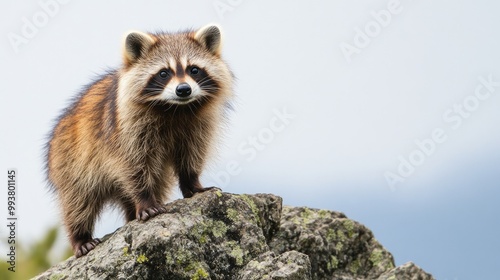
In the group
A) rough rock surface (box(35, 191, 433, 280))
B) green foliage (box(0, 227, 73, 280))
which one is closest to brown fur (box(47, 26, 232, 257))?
rough rock surface (box(35, 191, 433, 280))

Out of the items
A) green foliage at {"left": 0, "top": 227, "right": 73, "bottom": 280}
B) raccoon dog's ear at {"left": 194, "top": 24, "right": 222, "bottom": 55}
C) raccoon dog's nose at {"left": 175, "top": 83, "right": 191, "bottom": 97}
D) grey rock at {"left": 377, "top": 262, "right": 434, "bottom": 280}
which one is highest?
raccoon dog's ear at {"left": 194, "top": 24, "right": 222, "bottom": 55}

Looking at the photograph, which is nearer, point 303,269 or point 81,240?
point 303,269

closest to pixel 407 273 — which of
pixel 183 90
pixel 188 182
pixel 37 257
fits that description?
pixel 188 182

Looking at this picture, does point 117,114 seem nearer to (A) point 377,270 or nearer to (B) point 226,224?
(B) point 226,224

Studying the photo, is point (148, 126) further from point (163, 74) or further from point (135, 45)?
point (135, 45)

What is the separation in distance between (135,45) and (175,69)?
76 cm

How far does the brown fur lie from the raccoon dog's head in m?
0.01

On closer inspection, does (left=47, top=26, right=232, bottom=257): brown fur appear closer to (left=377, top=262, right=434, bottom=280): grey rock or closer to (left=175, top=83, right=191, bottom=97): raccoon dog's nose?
(left=175, top=83, right=191, bottom=97): raccoon dog's nose

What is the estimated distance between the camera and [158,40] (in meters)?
9.05

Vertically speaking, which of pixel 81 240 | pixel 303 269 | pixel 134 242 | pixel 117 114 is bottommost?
pixel 81 240

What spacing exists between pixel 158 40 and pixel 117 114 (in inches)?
40.7

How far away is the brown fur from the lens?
344 inches

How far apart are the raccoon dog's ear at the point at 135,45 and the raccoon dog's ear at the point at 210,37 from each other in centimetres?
59

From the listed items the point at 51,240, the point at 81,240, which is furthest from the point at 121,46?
the point at 51,240
